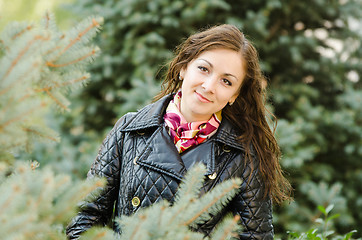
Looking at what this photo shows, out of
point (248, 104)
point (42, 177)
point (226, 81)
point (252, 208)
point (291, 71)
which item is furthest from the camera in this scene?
point (291, 71)

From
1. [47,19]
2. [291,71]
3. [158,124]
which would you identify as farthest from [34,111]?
[291,71]

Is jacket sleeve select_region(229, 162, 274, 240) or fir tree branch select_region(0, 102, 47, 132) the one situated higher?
fir tree branch select_region(0, 102, 47, 132)

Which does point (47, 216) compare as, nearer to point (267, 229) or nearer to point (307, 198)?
point (267, 229)

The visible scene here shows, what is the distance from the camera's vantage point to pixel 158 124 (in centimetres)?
190

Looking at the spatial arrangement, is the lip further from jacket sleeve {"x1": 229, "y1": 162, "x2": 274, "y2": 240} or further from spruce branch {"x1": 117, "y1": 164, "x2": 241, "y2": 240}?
spruce branch {"x1": 117, "y1": 164, "x2": 241, "y2": 240}

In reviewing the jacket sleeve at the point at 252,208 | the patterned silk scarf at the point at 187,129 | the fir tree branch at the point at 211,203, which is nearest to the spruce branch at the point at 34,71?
the fir tree branch at the point at 211,203

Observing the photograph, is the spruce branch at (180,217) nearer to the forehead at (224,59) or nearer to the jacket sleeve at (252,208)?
the jacket sleeve at (252,208)

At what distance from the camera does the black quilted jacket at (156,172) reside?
172 cm

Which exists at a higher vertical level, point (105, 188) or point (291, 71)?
point (105, 188)

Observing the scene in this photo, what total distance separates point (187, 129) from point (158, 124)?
0.49 ft

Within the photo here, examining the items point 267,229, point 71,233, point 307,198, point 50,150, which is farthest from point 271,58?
point 71,233

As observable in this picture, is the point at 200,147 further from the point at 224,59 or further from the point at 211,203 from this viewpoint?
the point at 211,203

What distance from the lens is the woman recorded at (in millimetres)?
1735

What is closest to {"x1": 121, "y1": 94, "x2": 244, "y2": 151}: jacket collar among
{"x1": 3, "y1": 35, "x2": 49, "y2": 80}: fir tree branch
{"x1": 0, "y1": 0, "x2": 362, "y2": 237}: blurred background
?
{"x1": 3, "y1": 35, "x2": 49, "y2": 80}: fir tree branch
